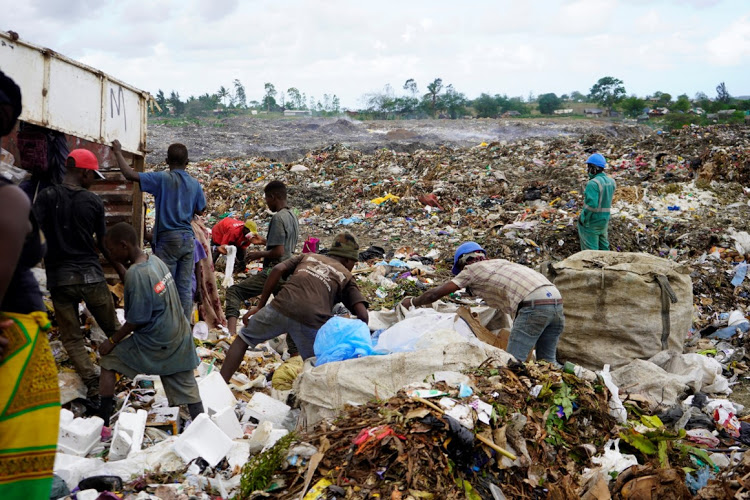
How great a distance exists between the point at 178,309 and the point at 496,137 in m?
25.2

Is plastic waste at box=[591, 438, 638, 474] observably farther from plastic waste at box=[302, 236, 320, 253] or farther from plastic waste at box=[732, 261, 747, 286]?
plastic waste at box=[732, 261, 747, 286]

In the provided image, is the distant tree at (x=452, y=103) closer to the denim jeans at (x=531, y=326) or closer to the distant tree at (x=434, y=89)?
the distant tree at (x=434, y=89)

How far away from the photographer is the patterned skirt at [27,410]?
1555 millimetres

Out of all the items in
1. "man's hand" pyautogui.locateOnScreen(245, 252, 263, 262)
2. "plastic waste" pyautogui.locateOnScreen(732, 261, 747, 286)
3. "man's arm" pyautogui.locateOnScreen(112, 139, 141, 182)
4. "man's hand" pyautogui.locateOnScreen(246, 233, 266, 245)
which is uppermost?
"man's arm" pyautogui.locateOnScreen(112, 139, 141, 182)

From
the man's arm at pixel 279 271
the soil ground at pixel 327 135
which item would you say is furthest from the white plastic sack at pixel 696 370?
the soil ground at pixel 327 135

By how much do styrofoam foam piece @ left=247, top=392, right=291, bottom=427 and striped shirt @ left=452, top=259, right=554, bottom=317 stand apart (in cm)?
142

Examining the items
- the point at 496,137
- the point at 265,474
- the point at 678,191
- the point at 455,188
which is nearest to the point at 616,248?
the point at 678,191

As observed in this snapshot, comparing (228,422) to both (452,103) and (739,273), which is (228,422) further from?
(452,103)

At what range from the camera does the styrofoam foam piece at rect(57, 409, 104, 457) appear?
313 centimetres

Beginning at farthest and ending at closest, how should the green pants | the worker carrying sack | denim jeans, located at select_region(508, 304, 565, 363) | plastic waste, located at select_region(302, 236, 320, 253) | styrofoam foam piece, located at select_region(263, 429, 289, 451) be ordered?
the green pants < plastic waste, located at select_region(302, 236, 320, 253) < the worker carrying sack < denim jeans, located at select_region(508, 304, 565, 363) < styrofoam foam piece, located at select_region(263, 429, 289, 451)

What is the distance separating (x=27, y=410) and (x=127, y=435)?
5.72 ft

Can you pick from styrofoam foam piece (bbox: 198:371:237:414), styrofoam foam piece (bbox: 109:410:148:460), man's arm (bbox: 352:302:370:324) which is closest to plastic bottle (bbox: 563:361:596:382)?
man's arm (bbox: 352:302:370:324)

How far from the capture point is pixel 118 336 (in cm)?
334

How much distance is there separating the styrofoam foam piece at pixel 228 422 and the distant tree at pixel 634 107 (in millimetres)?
39850
